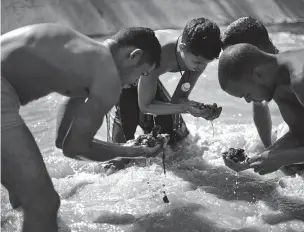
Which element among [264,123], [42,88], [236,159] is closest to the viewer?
[42,88]

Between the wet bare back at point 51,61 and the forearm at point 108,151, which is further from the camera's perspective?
the forearm at point 108,151

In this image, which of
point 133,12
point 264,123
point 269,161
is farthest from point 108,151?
point 133,12

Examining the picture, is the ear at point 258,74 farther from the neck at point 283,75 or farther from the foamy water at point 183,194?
the foamy water at point 183,194

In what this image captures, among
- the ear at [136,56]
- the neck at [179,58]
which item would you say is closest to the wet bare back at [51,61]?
the ear at [136,56]

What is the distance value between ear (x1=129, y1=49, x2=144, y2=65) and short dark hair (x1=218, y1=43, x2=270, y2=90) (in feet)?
1.56

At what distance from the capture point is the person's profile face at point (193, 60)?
361cm

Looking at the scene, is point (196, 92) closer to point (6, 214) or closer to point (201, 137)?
point (201, 137)

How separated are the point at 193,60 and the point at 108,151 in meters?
0.94

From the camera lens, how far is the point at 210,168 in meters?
4.39

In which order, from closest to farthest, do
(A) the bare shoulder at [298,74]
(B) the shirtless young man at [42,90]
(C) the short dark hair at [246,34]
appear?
(B) the shirtless young man at [42,90] → (A) the bare shoulder at [298,74] → (C) the short dark hair at [246,34]

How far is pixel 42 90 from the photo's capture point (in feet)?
9.15

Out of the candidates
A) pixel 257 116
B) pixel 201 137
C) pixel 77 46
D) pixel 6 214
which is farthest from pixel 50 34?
pixel 201 137

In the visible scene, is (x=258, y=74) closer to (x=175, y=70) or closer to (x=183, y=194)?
(x=175, y=70)

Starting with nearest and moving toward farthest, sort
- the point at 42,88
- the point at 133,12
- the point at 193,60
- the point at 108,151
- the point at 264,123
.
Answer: the point at 42,88 < the point at 108,151 < the point at 193,60 < the point at 264,123 < the point at 133,12
